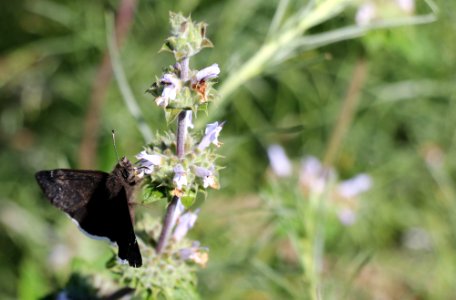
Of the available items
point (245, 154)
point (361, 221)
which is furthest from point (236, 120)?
point (361, 221)

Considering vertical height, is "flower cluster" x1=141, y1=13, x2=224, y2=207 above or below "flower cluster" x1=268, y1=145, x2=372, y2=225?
below

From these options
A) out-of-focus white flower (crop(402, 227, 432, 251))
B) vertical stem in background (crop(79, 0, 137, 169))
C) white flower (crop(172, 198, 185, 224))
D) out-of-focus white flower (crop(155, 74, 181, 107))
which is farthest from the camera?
out-of-focus white flower (crop(402, 227, 432, 251))

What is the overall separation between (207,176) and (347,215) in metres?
1.10

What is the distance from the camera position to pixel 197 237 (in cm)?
154

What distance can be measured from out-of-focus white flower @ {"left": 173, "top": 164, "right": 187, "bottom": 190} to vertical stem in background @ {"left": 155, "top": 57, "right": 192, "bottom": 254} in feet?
0.07

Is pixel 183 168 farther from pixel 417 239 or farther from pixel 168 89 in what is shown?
pixel 417 239

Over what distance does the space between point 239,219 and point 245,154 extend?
0.24 metres

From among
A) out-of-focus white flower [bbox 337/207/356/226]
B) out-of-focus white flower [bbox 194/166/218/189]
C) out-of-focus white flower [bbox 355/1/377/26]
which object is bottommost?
out-of-focus white flower [bbox 194/166/218/189]

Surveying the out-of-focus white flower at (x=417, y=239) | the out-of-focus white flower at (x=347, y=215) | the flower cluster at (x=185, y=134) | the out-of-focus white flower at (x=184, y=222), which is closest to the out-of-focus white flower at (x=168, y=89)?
the flower cluster at (x=185, y=134)

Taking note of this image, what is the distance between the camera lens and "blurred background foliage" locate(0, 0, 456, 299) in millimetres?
1819

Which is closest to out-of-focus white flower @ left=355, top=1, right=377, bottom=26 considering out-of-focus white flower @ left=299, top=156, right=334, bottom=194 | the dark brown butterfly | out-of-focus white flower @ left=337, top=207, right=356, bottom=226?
out-of-focus white flower @ left=299, top=156, right=334, bottom=194

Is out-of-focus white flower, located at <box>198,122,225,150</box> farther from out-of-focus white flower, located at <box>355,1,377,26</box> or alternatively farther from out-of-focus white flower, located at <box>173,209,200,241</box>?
out-of-focus white flower, located at <box>355,1,377,26</box>

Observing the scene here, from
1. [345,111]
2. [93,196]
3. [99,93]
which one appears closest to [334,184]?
[345,111]

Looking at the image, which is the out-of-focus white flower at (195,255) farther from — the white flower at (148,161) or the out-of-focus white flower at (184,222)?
the white flower at (148,161)
